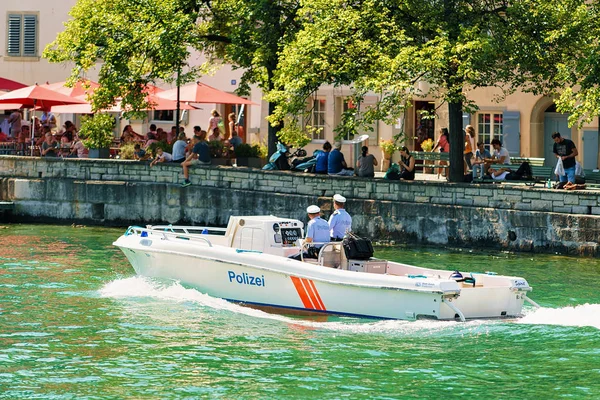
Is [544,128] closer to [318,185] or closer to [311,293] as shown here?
[318,185]

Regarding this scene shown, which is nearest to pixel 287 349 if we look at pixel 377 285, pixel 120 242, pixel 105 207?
pixel 377 285

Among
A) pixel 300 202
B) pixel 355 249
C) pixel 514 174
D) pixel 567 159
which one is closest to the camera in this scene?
pixel 355 249

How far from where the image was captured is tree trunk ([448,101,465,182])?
2927cm

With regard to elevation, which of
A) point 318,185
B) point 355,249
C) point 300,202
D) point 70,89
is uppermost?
point 70,89

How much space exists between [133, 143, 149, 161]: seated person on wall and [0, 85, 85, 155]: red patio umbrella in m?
2.80

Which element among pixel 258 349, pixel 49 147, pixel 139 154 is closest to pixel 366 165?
pixel 139 154

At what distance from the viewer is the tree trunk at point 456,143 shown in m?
29.3

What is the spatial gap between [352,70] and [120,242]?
8179 mm

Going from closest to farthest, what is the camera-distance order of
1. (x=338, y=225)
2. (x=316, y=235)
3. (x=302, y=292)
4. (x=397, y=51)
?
(x=302, y=292)
(x=316, y=235)
(x=338, y=225)
(x=397, y=51)

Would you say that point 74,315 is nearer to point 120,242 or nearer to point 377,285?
point 120,242

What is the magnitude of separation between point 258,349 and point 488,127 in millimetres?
22274

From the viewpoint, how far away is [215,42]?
34.4 meters

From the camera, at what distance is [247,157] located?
3425 cm

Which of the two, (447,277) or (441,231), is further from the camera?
(441,231)
